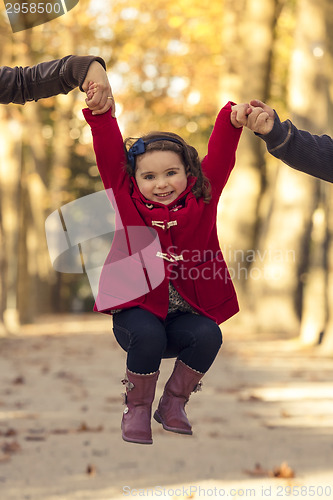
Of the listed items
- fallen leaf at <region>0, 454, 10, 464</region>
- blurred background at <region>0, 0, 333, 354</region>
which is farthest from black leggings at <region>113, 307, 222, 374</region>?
blurred background at <region>0, 0, 333, 354</region>

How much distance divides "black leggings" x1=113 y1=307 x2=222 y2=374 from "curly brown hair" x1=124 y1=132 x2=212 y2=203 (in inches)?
20.7

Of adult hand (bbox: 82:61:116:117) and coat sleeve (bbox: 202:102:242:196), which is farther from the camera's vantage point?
coat sleeve (bbox: 202:102:242:196)

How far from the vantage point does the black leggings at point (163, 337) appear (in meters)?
3.54

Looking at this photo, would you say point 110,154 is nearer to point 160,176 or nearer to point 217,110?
point 160,176

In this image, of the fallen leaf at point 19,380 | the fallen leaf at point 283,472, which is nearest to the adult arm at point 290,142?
the fallen leaf at point 283,472

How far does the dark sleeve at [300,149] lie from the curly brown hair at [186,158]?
30cm

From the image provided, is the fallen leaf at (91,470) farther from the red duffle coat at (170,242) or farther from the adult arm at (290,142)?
the adult arm at (290,142)

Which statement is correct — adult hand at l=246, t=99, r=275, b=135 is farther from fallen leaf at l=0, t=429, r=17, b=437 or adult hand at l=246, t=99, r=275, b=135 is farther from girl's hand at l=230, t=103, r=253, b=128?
fallen leaf at l=0, t=429, r=17, b=437

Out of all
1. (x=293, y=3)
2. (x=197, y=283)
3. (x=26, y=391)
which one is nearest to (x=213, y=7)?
(x=293, y=3)

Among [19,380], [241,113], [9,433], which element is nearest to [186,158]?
[241,113]

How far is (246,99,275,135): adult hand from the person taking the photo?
355cm

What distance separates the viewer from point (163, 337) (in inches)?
141

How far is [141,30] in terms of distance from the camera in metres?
26.3

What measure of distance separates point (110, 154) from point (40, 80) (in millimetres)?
418
